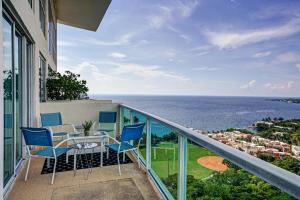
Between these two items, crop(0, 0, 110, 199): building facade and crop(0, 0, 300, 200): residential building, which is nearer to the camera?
crop(0, 0, 300, 200): residential building

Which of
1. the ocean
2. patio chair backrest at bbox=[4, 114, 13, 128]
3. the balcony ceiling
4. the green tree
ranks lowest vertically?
the ocean

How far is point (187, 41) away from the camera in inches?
1099

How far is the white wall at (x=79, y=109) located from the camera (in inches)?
235

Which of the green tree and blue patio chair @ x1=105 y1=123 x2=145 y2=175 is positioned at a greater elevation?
the green tree

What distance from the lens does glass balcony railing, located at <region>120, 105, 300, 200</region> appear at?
1.03m

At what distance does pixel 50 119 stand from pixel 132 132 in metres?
2.62

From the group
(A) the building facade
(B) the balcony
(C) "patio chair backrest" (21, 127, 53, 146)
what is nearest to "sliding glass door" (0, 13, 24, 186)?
(A) the building facade

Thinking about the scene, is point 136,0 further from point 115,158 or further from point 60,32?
point 115,158

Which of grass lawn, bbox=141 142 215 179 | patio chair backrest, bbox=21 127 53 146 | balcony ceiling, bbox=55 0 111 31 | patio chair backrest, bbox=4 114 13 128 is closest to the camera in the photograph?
grass lawn, bbox=141 142 215 179

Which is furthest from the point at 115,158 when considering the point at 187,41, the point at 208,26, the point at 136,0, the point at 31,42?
the point at 187,41

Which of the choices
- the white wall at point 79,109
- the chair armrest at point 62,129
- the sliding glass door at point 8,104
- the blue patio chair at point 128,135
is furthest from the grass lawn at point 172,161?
the chair armrest at point 62,129

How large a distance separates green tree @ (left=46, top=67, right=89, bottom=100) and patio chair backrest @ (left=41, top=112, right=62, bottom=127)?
1.71 metres

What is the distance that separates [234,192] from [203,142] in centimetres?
51

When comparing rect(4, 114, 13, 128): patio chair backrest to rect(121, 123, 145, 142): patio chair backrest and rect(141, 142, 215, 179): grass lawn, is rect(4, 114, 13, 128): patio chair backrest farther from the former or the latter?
rect(141, 142, 215, 179): grass lawn
